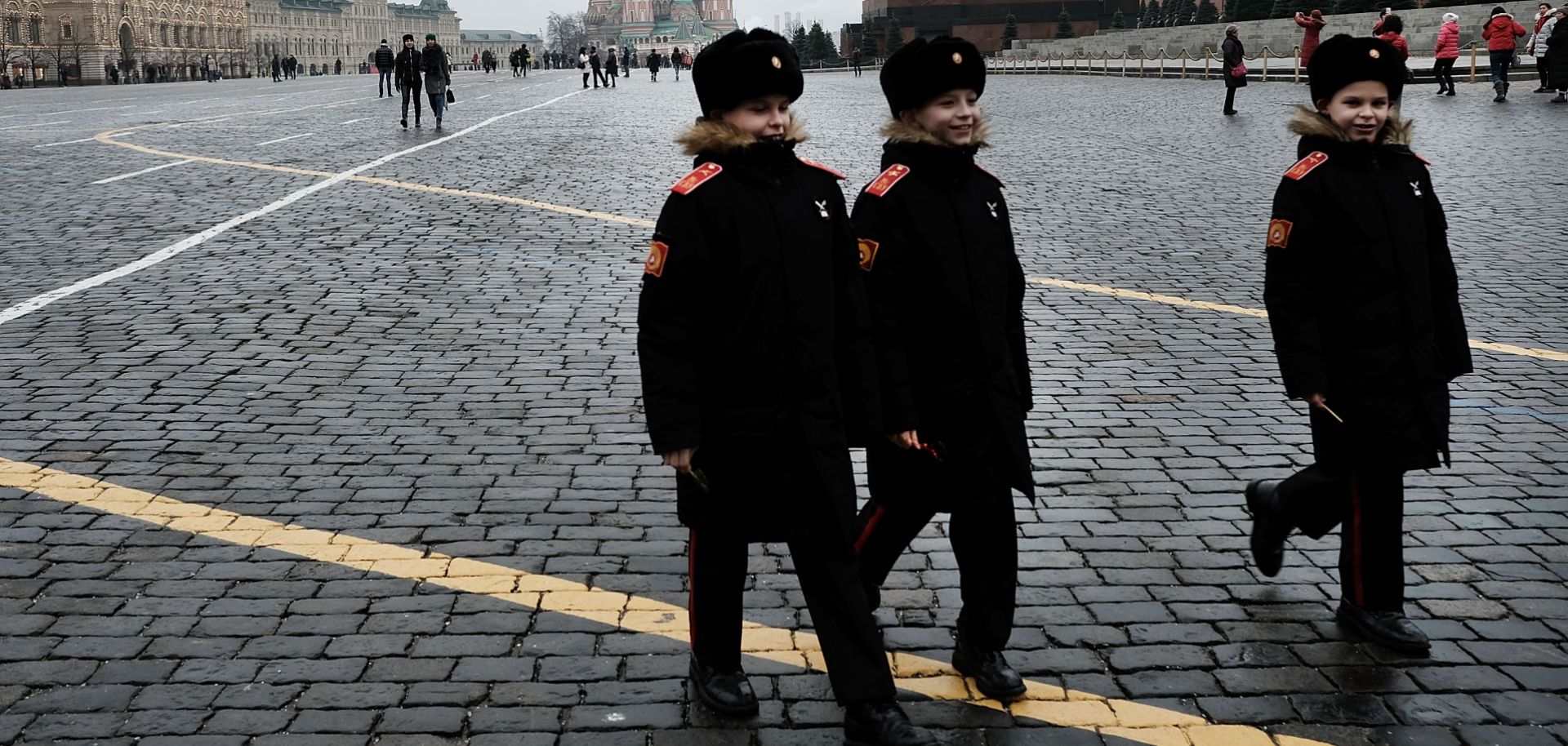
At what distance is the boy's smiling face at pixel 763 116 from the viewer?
3.38 meters

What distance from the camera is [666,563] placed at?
466cm

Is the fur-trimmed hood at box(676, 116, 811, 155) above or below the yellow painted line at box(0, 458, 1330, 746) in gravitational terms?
above

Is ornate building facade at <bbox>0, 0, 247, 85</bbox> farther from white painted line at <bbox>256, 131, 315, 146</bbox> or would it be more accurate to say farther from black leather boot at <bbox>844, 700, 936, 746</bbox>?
black leather boot at <bbox>844, 700, 936, 746</bbox>

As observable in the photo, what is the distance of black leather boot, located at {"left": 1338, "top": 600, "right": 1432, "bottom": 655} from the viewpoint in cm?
386

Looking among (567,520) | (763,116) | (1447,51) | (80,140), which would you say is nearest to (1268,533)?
(763,116)

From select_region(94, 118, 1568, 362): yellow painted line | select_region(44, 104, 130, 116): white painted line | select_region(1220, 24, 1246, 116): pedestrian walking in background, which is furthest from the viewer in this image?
select_region(44, 104, 130, 116): white painted line

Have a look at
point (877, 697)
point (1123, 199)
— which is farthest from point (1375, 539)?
point (1123, 199)

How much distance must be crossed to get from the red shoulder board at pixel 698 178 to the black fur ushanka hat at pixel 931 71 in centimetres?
50

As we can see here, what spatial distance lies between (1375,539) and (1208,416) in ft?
7.83

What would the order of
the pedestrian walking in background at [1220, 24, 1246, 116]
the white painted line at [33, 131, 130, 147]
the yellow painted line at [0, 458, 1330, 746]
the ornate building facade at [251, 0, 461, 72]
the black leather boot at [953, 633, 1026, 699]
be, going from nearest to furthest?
the yellow painted line at [0, 458, 1330, 746] < the black leather boot at [953, 633, 1026, 699] < the white painted line at [33, 131, 130, 147] < the pedestrian walking in background at [1220, 24, 1246, 116] < the ornate building facade at [251, 0, 461, 72]

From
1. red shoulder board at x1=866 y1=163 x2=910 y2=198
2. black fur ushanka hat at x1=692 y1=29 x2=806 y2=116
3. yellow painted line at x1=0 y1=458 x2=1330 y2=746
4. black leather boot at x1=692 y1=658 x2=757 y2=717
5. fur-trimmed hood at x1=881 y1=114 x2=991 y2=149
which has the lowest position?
yellow painted line at x1=0 y1=458 x2=1330 y2=746

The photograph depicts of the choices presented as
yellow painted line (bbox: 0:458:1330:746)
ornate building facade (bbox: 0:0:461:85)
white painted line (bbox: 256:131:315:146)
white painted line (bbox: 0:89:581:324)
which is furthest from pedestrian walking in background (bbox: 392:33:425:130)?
ornate building facade (bbox: 0:0:461:85)

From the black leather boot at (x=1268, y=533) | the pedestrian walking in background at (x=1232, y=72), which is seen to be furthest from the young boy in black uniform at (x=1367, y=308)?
the pedestrian walking in background at (x=1232, y=72)

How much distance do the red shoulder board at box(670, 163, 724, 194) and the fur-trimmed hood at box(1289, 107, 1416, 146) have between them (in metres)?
1.68
